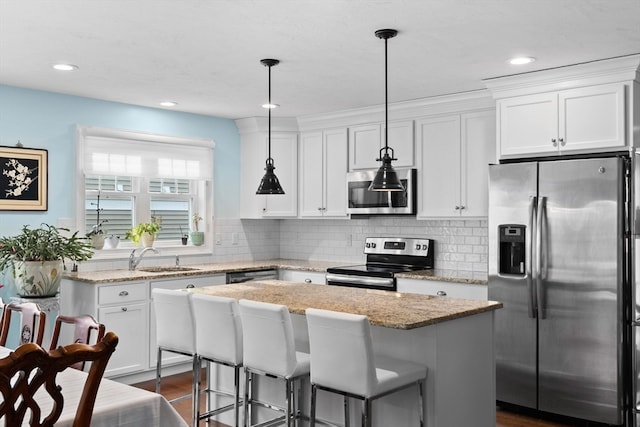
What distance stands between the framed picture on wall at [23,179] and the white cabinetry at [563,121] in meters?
3.69

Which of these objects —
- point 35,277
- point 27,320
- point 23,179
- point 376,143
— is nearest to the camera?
point 27,320

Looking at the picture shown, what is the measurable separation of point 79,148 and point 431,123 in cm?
308

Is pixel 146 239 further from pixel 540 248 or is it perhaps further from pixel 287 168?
pixel 540 248

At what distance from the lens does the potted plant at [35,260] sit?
4590 mm

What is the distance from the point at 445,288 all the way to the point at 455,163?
1.11 m

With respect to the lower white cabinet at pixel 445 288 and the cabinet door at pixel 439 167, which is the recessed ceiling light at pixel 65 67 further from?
the lower white cabinet at pixel 445 288

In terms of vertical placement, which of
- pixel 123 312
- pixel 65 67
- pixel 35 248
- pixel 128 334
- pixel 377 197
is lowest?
pixel 128 334

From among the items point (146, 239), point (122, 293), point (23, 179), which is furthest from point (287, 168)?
point (23, 179)

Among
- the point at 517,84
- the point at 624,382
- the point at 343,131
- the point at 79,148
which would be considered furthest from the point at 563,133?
the point at 79,148

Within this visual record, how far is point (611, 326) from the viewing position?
4.06 m

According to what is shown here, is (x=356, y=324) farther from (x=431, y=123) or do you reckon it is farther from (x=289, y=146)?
(x=289, y=146)

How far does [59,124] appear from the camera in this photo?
5273 millimetres

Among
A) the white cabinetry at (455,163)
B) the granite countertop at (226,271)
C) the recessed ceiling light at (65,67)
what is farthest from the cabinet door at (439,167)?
the recessed ceiling light at (65,67)

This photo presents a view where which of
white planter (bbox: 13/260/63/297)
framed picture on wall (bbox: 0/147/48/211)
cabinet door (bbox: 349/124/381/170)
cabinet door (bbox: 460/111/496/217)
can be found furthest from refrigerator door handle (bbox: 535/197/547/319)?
framed picture on wall (bbox: 0/147/48/211)
